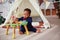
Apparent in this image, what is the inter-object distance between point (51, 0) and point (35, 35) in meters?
Answer: 1.55

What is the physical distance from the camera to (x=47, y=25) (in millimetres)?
2043

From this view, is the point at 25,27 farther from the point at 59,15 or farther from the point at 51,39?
the point at 59,15

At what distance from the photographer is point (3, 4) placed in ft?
9.25

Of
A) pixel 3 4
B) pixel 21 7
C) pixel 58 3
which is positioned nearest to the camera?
pixel 21 7

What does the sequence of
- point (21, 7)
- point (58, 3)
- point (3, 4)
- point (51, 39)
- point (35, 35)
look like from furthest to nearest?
point (58, 3) < point (3, 4) < point (21, 7) < point (35, 35) < point (51, 39)

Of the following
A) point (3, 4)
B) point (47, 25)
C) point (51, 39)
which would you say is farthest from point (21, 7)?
point (51, 39)

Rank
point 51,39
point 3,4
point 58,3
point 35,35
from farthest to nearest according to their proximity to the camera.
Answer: point 58,3 < point 3,4 < point 35,35 < point 51,39

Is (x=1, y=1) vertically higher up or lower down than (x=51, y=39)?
higher up

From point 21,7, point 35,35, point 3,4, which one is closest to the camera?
point 35,35

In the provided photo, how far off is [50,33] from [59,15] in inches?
45.3

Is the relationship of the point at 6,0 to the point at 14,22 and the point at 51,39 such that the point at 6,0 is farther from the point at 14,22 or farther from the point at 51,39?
the point at 51,39

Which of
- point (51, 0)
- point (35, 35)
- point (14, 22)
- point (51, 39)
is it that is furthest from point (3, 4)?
point (51, 39)

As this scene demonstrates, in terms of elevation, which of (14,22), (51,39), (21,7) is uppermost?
(21,7)

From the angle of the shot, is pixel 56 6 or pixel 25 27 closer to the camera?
pixel 25 27
